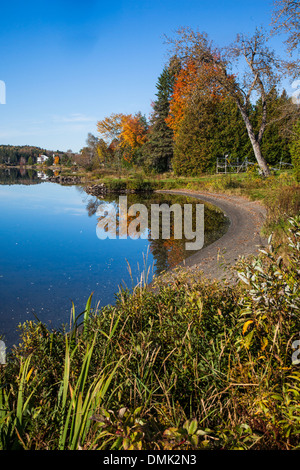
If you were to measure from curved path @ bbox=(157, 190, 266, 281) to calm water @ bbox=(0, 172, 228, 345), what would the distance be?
0.53m

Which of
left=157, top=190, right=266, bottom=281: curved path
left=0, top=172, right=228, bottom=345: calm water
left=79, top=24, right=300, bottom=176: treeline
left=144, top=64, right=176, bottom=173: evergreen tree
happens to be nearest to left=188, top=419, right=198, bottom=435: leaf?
left=157, top=190, right=266, bottom=281: curved path

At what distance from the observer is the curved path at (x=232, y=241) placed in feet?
17.7

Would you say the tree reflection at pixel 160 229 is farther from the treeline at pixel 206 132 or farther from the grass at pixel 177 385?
the treeline at pixel 206 132

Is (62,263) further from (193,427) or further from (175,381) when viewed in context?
(193,427)

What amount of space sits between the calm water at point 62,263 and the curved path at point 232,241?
53 centimetres

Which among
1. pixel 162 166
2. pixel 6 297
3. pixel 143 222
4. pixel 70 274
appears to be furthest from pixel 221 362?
pixel 162 166

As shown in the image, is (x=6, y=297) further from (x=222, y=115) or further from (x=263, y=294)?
(x=222, y=115)

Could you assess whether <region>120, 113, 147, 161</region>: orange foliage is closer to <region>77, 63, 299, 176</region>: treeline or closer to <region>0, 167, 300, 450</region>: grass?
<region>77, 63, 299, 176</region>: treeline

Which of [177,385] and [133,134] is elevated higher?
[133,134]

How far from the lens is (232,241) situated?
26.3 feet

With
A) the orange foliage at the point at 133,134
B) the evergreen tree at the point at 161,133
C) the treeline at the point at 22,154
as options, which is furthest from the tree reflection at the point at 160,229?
the treeline at the point at 22,154

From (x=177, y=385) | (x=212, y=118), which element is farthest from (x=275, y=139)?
(x=177, y=385)

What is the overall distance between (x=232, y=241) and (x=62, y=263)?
175 inches

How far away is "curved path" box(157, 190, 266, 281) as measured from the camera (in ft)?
17.7
